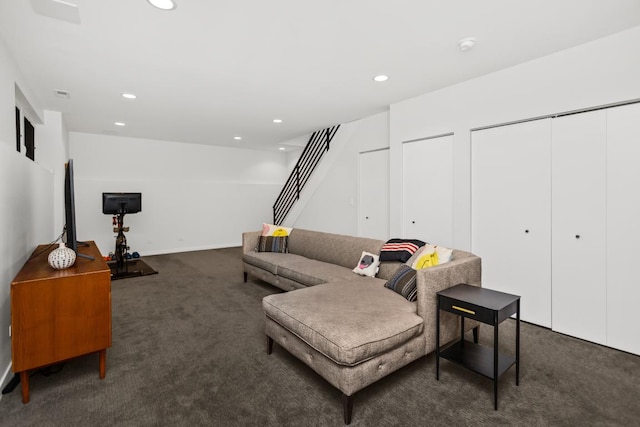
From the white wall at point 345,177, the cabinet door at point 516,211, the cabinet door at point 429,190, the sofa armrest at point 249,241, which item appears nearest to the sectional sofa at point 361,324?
the cabinet door at point 516,211

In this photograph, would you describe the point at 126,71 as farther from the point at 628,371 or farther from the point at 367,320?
the point at 628,371

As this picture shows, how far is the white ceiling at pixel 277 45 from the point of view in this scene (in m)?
2.20

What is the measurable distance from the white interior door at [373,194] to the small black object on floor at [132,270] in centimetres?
357

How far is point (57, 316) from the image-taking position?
1953 millimetres

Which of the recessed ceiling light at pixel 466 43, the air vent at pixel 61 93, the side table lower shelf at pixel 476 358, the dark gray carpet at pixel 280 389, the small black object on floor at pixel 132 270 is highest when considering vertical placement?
the air vent at pixel 61 93

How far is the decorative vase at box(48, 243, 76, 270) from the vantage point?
7.09 ft

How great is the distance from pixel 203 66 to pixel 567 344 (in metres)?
4.18

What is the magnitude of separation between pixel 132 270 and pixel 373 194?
4215 mm

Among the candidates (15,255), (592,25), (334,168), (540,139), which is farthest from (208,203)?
(592,25)

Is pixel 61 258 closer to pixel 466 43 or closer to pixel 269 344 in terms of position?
pixel 269 344

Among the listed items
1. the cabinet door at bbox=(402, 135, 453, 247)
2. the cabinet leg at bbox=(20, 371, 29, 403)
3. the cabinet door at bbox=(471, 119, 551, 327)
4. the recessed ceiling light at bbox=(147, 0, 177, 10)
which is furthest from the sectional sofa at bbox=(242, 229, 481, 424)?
the recessed ceiling light at bbox=(147, 0, 177, 10)

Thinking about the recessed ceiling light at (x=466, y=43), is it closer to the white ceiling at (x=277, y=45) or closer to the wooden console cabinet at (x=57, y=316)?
the white ceiling at (x=277, y=45)

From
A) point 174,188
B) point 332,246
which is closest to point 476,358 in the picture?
point 332,246

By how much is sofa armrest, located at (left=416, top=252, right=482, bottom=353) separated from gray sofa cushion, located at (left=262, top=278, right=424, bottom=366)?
0.11 meters
